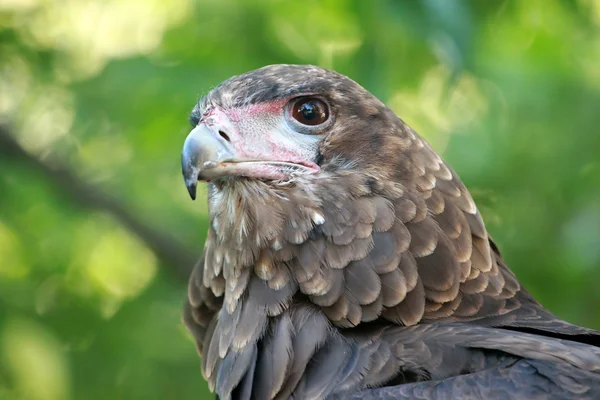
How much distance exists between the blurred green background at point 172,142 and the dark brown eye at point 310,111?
0.65m

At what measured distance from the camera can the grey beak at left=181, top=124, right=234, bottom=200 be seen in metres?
2.91

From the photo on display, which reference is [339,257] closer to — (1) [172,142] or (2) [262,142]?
(2) [262,142]

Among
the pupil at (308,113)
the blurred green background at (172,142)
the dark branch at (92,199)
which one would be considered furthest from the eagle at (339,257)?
the dark branch at (92,199)

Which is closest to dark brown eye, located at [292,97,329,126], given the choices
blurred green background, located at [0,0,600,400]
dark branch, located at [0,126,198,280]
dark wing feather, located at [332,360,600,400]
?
blurred green background, located at [0,0,600,400]

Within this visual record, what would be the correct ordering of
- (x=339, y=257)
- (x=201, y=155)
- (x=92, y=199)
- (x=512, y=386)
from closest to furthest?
(x=512, y=386) < (x=201, y=155) < (x=339, y=257) < (x=92, y=199)

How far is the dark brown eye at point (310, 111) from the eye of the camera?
321 cm

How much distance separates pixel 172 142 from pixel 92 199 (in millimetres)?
867

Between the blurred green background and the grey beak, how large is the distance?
1056mm

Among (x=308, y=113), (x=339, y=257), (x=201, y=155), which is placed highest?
(x=308, y=113)

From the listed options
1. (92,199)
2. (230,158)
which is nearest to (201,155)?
(230,158)

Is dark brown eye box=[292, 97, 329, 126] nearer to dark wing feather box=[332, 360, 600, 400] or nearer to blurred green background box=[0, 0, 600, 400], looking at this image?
blurred green background box=[0, 0, 600, 400]

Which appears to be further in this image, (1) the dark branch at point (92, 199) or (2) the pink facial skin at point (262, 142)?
(1) the dark branch at point (92, 199)

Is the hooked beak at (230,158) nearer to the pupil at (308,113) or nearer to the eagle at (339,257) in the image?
the eagle at (339,257)

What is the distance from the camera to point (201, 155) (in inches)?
116
